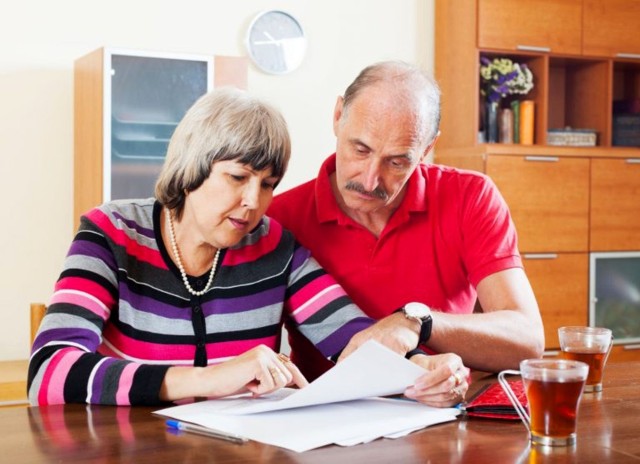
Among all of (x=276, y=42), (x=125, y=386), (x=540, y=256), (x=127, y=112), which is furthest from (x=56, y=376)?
(x=540, y=256)

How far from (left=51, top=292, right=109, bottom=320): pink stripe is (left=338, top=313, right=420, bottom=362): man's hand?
1.51 feet

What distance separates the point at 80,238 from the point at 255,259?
37 cm

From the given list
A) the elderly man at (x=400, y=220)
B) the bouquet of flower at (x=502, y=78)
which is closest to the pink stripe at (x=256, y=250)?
the elderly man at (x=400, y=220)

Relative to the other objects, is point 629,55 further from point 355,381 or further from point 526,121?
point 355,381

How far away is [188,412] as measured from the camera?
145 cm

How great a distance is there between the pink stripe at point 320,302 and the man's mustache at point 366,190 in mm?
261

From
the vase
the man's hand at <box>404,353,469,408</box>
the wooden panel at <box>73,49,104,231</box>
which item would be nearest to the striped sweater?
the man's hand at <box>404,353,469,408</box>

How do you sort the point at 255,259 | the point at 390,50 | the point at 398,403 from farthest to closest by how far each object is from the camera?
the point at 390,50 → the point at 255,259 → the point at 398,403

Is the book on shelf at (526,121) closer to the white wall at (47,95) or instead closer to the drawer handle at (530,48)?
the drawer handle at (530,48)

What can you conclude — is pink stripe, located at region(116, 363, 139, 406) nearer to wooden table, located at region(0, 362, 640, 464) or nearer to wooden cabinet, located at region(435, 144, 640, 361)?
wooden table, located at region(0, 362, 640, 464)

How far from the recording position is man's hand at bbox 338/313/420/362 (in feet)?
5.72

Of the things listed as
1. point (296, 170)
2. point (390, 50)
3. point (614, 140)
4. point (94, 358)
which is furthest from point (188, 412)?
point (614, 140)

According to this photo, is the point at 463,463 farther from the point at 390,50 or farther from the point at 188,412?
the point at 390,50

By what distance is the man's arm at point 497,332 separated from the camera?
1.92 meters
